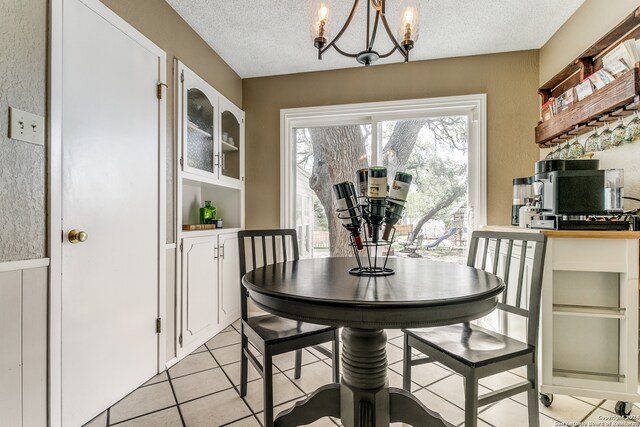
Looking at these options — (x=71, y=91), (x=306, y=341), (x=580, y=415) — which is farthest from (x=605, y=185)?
(x=71, y=91)

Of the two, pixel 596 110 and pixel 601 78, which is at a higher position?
pixel 601 78

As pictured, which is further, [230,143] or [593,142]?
[230,143]

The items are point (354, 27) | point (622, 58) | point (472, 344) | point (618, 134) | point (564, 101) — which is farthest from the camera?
point (354, 27)

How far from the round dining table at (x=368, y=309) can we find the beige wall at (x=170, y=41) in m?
1.26

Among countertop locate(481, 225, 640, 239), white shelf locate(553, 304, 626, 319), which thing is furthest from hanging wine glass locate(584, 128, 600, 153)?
white shelf locate(553, 304, 626, 319)

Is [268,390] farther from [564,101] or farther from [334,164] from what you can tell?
[564,101]

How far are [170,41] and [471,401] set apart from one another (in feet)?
8.93

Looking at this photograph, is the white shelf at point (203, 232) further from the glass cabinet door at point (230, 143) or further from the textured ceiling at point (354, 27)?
the textured ceiling at point (354, 27)

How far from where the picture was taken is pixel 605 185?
71.5 inches

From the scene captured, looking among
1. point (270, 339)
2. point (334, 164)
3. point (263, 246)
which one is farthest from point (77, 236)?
point (334, 164)

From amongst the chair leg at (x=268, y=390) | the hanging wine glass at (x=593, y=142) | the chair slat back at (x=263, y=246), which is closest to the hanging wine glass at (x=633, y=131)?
the hanging wine glass at (x=593, y=142)

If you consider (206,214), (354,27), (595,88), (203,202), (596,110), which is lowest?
(206,214)

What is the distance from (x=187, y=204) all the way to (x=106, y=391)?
150 centimetres

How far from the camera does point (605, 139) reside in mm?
2057
